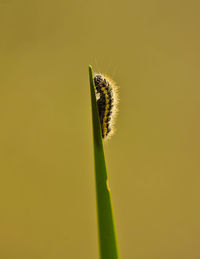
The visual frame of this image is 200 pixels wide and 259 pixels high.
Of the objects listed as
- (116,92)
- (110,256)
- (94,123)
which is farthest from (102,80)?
(110,256)

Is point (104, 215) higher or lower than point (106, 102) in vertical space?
lower

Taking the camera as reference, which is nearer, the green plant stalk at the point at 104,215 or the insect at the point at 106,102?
the green plant stalk at the point at 104,215

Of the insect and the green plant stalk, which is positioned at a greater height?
the insect

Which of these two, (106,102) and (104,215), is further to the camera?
(106,102)

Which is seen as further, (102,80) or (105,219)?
(102,80)

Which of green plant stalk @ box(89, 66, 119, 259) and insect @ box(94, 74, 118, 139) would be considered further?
insect @ box(94, 74, 118, 139)

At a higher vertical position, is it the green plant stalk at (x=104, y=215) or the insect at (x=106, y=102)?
the insect at (x=106, y=102)

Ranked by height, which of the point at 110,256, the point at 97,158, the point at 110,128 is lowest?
the point at 110,256

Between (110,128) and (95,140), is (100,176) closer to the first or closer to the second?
(95,140)
